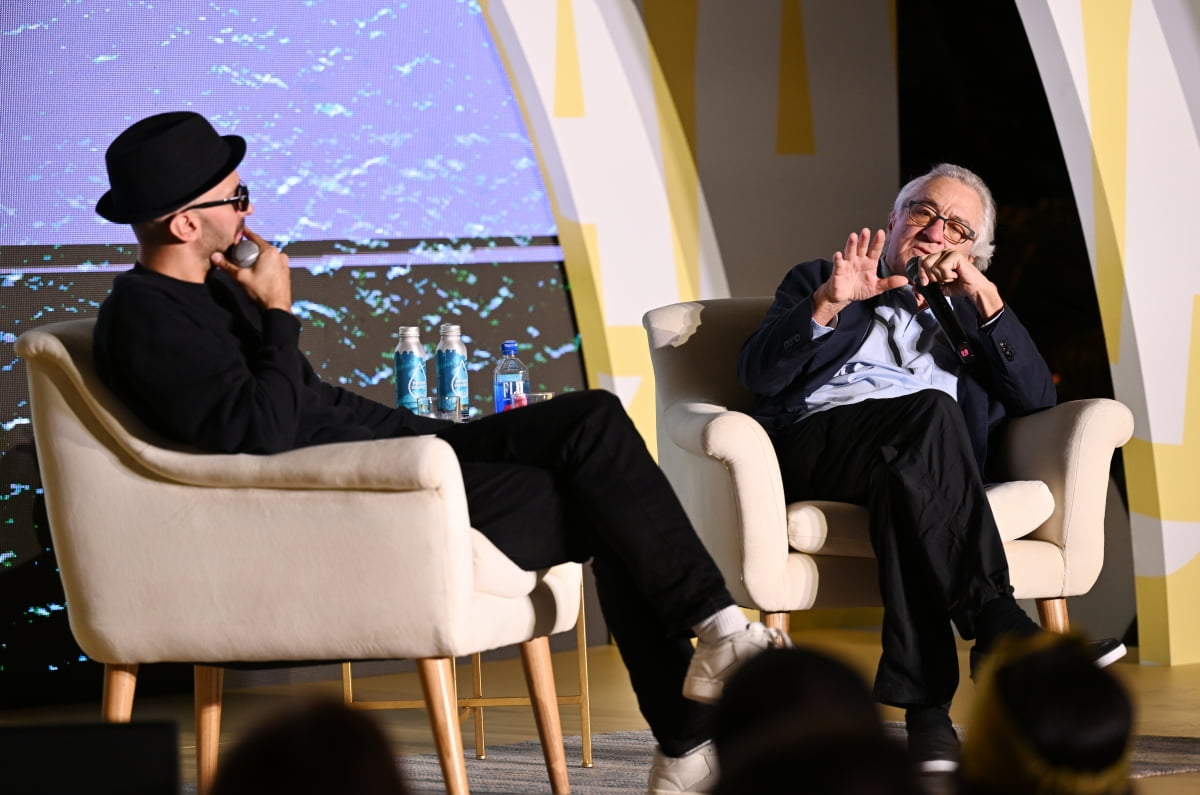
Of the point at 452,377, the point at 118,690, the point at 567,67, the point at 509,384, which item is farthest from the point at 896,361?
the point at 567,67

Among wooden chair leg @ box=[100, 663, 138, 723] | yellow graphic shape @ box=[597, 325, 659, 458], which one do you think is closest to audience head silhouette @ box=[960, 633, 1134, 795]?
wooden chair leg @ box=[100, 663, 138, 723]

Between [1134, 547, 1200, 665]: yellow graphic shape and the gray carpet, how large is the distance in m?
1.15

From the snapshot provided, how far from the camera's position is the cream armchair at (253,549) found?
201cm

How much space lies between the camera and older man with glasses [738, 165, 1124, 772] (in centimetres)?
244

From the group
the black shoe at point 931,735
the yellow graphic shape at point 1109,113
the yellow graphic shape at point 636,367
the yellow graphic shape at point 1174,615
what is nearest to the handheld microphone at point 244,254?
the black shoe at point 931,735

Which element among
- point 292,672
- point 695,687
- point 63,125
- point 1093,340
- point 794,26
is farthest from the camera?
point 1093,340

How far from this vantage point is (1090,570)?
2824 millimetres

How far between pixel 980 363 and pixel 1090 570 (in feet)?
1.70

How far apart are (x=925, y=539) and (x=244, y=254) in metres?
1.30

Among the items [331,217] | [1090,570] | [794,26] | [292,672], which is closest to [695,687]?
[1090,570]

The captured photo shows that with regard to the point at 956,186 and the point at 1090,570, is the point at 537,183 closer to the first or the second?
the point at 956,186

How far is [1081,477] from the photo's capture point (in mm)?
2836

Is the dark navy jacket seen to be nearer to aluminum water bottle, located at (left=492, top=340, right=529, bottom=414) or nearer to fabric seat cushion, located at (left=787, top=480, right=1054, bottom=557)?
fabric seat cushion, located at (left=787, top=480, right=1054, bottom=557)

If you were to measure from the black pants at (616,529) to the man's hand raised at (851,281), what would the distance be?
2.32 ft
